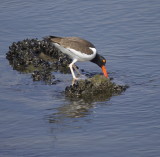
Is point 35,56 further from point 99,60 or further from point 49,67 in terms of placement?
point 99,60

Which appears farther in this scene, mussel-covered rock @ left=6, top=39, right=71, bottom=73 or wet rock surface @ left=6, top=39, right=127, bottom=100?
mussel-covered rock @ left=6, top=39, right=71, bottom=73

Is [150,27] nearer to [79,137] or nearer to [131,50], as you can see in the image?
[131,50]

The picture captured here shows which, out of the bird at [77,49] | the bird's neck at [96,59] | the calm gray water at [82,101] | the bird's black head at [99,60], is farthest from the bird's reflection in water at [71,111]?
the bird's neck at [96,59]

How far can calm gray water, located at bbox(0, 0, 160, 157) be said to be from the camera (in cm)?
977

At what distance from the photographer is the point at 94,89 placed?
41.4 feet

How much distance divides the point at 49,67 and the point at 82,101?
2.33 m

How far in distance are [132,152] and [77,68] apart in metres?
5.42

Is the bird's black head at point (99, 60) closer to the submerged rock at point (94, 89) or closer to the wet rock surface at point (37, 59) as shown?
the wet rock surface at point (37, 59)

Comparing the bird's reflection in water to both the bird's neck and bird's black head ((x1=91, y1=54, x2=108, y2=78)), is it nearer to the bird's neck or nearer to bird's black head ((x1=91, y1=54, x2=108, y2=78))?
bird's black head ((x1=91, y1=54, x2=108, y2=78))

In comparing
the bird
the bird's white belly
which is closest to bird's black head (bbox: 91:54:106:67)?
the bird

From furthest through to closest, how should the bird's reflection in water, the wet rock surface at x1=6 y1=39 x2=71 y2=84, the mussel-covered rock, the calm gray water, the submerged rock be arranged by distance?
the mussel-covered rock
the wet rock surface at x1=6 y1=39 x2=71 y2=84
the submerged rock
the bird's reflection in water
the calm gray water

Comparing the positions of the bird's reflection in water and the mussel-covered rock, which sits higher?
the mussel-covered rock

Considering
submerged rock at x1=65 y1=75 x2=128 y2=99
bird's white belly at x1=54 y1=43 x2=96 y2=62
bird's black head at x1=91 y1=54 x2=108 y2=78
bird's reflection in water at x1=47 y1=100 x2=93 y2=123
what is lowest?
bird's reflection in water at x1=47 y1=100 x2=93 y2=123

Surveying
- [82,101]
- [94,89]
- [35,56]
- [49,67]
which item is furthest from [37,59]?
[82,101]
